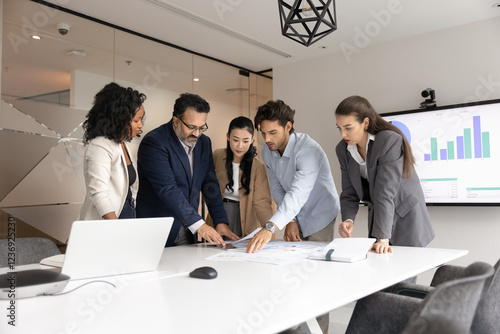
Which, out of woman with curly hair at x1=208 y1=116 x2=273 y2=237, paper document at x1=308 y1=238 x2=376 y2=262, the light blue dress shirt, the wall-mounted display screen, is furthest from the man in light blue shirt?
the wall-mounted display screen

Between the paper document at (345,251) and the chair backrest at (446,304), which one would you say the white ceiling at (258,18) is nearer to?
the paper document at (345,251)

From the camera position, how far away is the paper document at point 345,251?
1.74 m

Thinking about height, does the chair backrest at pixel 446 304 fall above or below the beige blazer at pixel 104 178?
below

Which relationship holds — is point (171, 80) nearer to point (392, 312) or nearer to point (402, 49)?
point (402, 49)

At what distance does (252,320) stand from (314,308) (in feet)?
0.60

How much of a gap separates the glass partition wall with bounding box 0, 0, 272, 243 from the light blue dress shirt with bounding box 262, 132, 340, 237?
1980 millimetres

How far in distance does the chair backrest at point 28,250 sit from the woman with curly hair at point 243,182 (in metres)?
1.09

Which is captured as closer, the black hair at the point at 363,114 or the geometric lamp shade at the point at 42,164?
the black hair at the point at 363,114

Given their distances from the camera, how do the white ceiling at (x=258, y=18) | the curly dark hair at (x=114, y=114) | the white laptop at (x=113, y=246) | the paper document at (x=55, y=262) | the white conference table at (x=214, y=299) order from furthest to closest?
the white ceiling at (x=258, y=18) < the curly dark hair at (x=114, y=114) < the paper document at (x=55, y=262) < the white laptop at (x=113, y=246) < the white conference table at (x=214, y=299)

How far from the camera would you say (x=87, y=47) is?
13.3ft

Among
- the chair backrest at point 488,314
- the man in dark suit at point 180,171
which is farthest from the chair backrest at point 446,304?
the man in dark suit at point 180,171

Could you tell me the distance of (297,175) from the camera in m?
2.45

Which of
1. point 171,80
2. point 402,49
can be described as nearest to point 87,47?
point 171,80

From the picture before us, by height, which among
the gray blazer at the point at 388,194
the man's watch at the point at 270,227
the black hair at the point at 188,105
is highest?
the black hair at the point at 188,105
